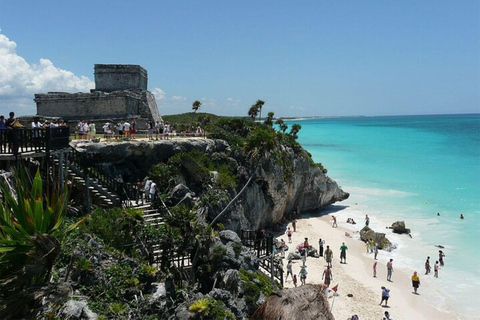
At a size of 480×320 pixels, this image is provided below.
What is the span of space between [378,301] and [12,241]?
18.6 metres

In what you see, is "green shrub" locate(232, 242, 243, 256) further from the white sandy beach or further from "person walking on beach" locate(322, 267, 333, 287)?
"person walking on beach" locate(322, 267, 333, 287)

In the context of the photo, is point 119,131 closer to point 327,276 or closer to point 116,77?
point 116,77

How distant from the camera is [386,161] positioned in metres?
72.2

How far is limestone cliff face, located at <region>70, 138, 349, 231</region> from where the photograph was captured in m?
19.8

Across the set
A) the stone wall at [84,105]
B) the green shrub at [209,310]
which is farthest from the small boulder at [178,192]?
the stone wall at [84,105]

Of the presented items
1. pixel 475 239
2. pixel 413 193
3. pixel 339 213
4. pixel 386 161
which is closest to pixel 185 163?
pixel 339 213

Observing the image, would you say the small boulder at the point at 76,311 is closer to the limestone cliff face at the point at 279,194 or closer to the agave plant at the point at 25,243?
the agave plant at the point at 25,243

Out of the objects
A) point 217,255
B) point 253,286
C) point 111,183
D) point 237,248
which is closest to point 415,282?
point 237,248

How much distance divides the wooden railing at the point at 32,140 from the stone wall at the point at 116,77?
53.2 ft

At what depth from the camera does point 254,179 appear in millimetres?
25938

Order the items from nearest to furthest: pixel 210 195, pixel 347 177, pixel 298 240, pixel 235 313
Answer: pixel 235 313, pixel 210 195, pixel 298 240, pixel 347 177

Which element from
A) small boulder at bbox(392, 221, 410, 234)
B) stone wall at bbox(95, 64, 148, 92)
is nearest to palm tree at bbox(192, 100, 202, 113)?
stone wall at bbox(95, 64, 148, 92)

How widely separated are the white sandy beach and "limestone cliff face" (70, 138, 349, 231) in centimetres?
324

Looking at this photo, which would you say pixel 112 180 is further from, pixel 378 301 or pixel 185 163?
pixel 378 301
